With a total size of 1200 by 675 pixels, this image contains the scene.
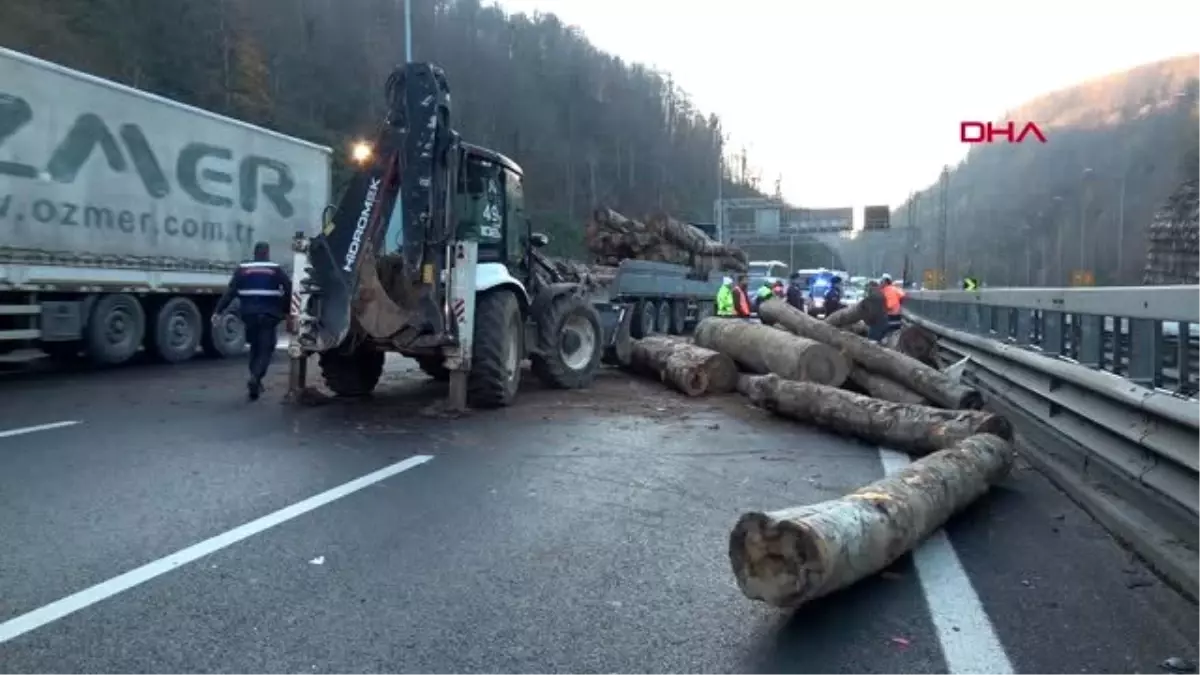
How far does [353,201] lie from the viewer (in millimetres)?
9922

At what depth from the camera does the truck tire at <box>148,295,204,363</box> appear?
15.3m

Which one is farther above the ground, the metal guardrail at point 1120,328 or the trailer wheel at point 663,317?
the metal guardrail at point 1120,328

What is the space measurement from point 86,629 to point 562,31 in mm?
109631

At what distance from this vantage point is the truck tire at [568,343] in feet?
39.1

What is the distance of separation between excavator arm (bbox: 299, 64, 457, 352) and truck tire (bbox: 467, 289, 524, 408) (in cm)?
58

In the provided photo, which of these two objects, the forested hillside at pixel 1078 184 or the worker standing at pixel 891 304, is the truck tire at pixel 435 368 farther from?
the forested hillside at pixel 1078 184

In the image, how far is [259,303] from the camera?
11.0 meters

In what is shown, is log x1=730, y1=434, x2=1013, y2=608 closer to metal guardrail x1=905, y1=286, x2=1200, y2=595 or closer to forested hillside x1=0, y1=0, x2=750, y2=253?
metal guardrail x1=905, y1=286, x2=1200, y2=595

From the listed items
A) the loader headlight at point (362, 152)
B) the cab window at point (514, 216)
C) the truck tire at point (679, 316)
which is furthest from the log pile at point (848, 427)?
the truck tire at point (679, 316)

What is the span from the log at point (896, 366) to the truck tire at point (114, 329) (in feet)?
32.8

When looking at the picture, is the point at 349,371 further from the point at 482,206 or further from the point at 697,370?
the point at 697,370

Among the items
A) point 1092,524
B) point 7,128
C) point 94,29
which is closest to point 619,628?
point 1092,524

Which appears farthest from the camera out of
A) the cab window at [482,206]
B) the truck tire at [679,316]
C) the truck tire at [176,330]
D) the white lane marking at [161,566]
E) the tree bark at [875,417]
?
the truck tire at [679,316]

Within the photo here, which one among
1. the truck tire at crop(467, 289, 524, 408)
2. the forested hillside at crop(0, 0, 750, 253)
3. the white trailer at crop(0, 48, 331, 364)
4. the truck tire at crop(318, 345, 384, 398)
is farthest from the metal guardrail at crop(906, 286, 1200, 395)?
the forested hillside at crop(0, 0, 750, 253)
